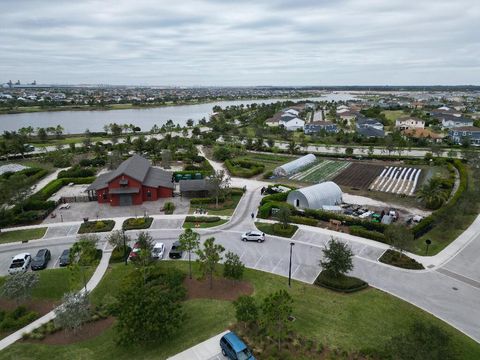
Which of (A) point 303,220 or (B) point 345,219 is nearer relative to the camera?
(B) point 345,219

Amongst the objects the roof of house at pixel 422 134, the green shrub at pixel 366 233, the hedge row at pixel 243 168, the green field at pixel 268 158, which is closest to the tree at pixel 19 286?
the green shrub at pixel 366 233

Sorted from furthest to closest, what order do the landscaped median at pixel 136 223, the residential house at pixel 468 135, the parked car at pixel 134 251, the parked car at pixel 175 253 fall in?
1. the residential house at pixel 468 135
2. the landscaped median at pixel 136 223
3. the parked car at pixel 175 253
4. the parked car at pixel 134 251

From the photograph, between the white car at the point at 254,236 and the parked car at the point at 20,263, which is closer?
the parked car at the point at 20,263

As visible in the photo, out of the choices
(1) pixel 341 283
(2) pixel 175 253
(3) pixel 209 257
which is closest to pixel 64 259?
(2) pixel 175 253

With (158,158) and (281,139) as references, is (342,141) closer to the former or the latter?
(281,139)

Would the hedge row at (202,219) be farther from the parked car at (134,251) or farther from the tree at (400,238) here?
the tree at (400,238)

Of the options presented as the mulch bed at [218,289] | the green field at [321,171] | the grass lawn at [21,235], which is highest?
the green field at [321,171]

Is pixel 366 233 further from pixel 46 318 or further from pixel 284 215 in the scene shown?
pixel 46 318
